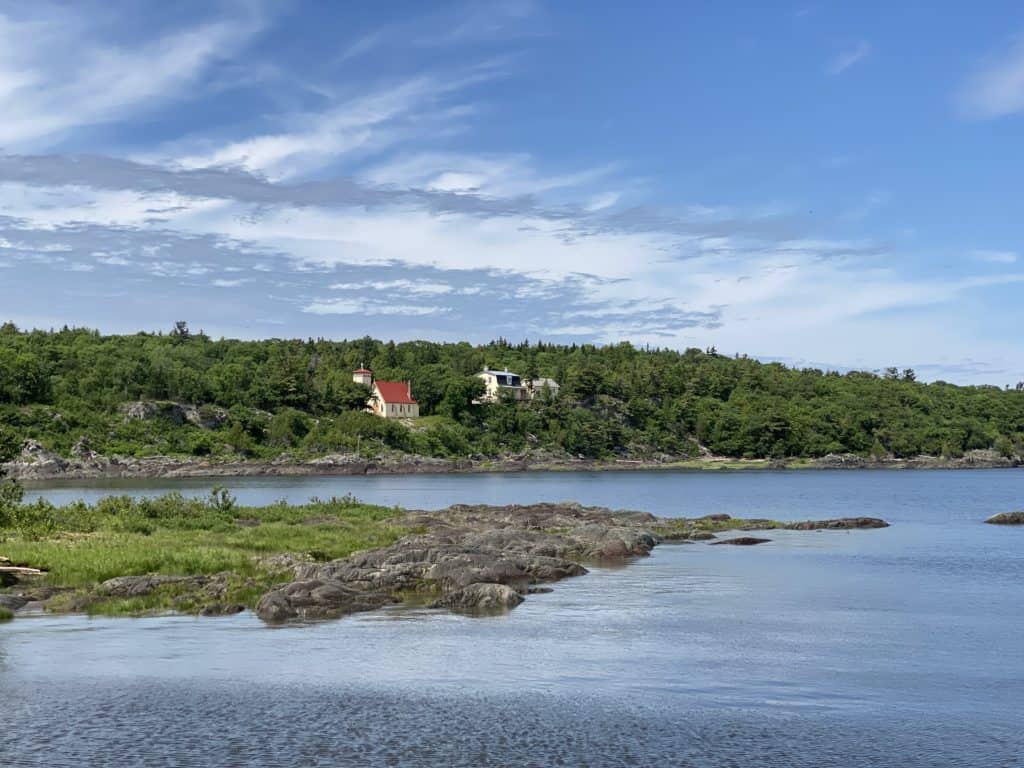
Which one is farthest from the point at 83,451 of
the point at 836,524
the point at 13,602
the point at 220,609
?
the point at 220,609

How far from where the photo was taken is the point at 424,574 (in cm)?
3859

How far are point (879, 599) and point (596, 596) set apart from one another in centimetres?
1006

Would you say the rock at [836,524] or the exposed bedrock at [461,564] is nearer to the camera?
the exposed bedrock at [461,564]

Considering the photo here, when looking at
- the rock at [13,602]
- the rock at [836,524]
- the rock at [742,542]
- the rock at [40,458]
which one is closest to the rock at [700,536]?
the rock at [742,542]

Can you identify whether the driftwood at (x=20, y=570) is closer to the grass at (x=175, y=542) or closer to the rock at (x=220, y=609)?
the grass at (x=175, y=542)

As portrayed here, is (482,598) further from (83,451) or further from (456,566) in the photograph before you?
(83,451)

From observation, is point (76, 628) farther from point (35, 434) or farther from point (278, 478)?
point (35, 434)

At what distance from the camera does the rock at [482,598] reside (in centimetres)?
3409

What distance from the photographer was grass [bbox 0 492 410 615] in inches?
1340

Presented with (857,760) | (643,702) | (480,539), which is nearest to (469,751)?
(643,702)

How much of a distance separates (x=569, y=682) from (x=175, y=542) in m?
24.7

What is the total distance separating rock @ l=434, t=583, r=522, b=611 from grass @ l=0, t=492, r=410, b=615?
6.28 m

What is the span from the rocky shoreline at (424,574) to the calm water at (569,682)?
1376mm

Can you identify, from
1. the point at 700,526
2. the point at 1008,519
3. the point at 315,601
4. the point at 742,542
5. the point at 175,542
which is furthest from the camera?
the point at 1008,519
